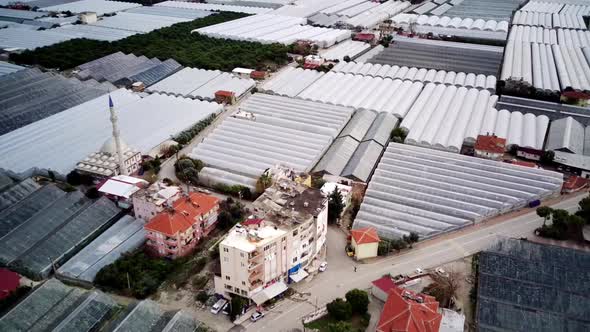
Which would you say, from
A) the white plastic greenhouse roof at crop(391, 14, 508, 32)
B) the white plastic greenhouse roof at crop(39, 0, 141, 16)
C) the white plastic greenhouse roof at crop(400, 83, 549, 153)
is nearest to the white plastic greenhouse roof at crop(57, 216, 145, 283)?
the white plastic greenhouse roof at crop(400, 83, 549, 153)

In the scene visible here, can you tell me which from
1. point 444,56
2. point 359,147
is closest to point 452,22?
point 444,56

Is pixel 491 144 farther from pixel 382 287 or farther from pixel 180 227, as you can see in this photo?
pixel 180 227

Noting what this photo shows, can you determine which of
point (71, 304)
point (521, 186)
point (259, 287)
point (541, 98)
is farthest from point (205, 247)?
point (541, 98)

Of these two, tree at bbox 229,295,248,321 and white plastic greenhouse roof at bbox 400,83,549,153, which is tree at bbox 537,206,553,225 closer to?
white plastic greenhouse roof at bbox 400,83,549,153

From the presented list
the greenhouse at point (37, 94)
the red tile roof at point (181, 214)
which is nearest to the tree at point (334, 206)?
the red tile roof at point (181, 214)

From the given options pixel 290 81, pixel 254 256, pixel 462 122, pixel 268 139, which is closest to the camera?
pixel 254 256

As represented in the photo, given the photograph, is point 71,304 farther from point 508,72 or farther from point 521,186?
point 508,72
